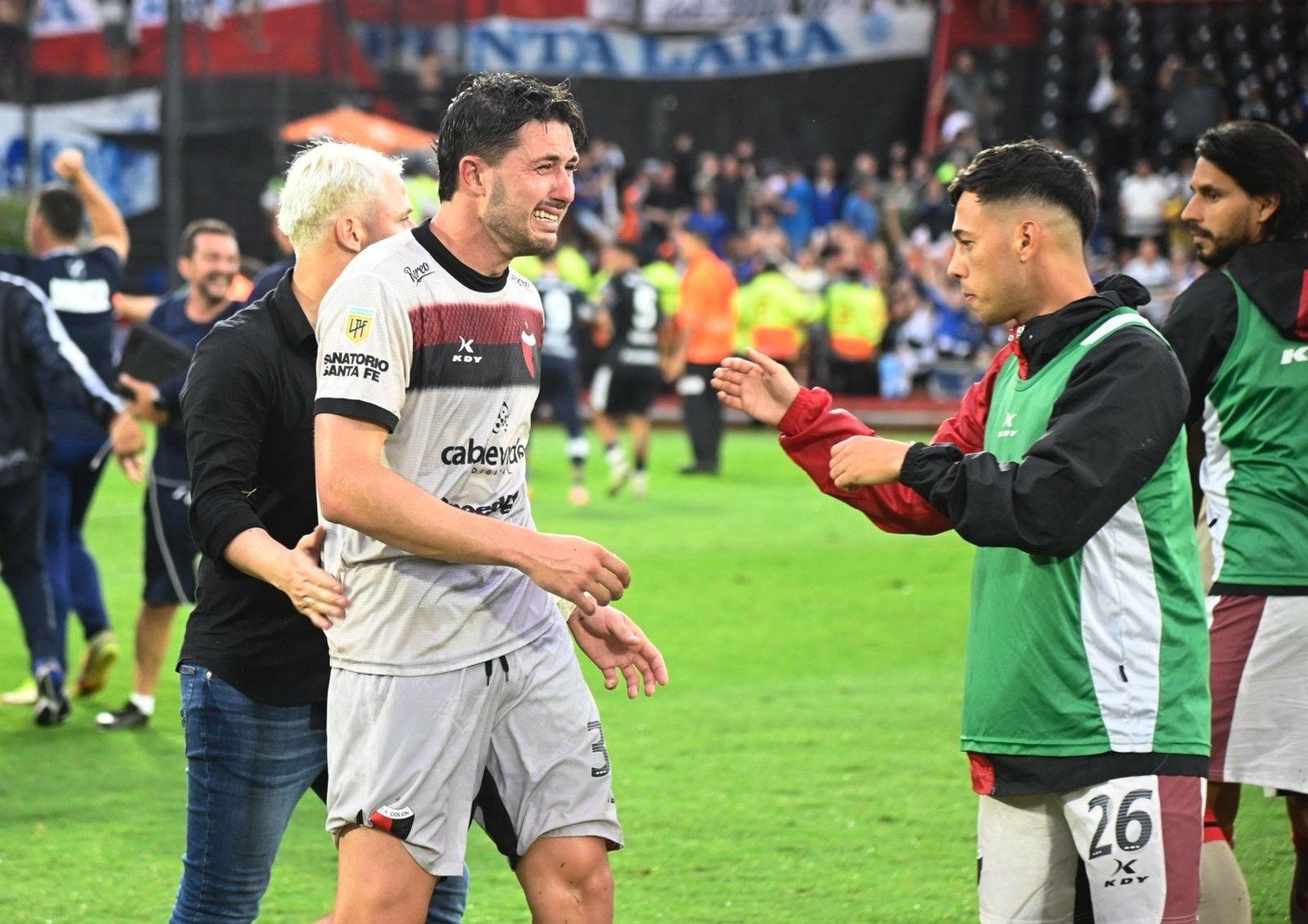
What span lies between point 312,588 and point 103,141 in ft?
85.5

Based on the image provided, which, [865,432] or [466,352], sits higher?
[466,352]

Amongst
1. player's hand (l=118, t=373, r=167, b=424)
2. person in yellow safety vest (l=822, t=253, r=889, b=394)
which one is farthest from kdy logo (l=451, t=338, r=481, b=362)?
person in yellow safety vest (l=822, t=253, r=889, b=394)

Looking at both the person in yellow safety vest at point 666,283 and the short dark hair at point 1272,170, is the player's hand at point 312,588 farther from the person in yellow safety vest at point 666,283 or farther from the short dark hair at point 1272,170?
the person in yellow safety vest at point 666,283

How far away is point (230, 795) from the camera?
402 centimetres

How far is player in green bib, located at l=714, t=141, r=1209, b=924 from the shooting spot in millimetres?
3441

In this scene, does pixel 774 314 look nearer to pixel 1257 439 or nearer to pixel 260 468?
pixel 1257 439

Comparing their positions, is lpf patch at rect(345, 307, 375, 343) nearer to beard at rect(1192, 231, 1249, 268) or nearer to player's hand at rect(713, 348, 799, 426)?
player's hand at rect(713, 348, 799, 426)

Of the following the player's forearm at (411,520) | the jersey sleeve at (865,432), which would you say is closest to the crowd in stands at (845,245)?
the jersey sleeve at (865,432)

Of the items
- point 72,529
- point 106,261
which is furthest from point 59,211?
point 72,529

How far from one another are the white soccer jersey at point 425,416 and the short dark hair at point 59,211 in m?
6.49

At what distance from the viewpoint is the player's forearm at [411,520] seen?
3.40 m

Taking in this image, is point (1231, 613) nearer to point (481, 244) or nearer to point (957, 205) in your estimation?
point (957, 205)

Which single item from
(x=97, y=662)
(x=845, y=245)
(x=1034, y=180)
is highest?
(x=1034, y=180)

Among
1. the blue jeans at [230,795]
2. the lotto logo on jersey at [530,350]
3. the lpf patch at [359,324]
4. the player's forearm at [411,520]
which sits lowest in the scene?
the blue jeans at [230,795]
